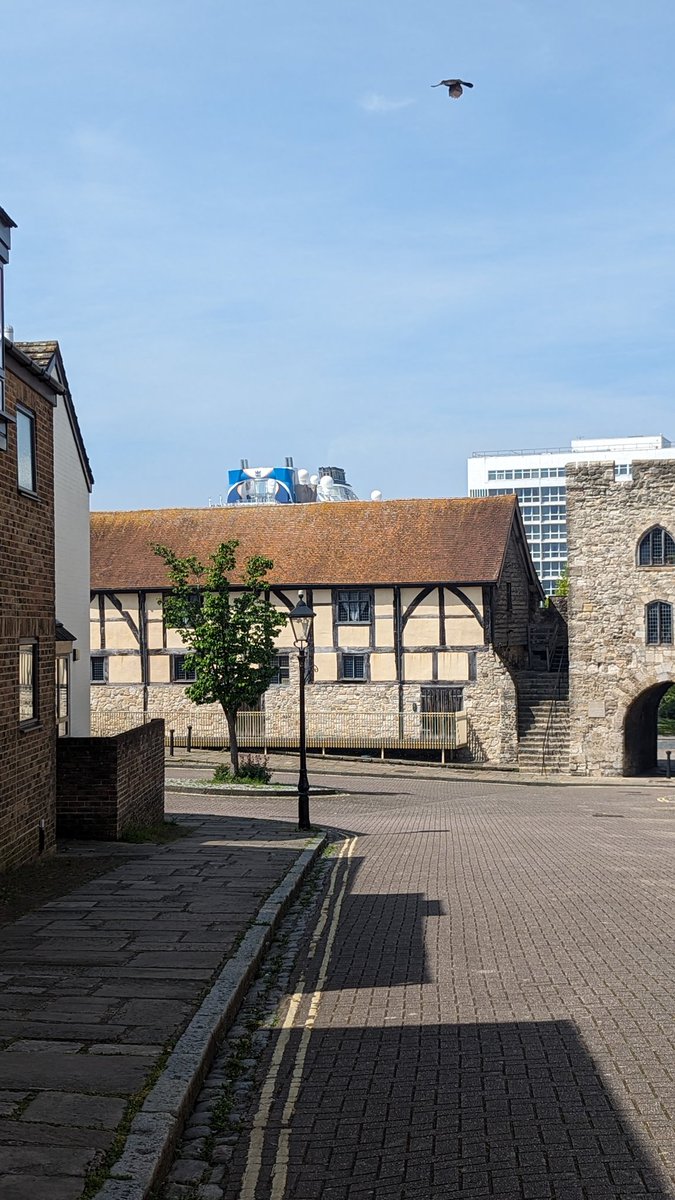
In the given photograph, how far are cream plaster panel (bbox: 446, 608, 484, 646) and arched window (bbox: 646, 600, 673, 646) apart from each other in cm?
525

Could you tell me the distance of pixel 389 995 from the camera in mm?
9430

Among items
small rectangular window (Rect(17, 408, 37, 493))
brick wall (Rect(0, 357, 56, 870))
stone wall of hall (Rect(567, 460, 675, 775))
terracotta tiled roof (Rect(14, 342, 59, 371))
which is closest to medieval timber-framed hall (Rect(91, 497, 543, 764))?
stone wall of hall (Rect(567, 460, 675, 775))

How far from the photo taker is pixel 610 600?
37688mm

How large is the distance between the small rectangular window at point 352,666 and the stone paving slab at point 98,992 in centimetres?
2379

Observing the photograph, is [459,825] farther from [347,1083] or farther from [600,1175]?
[600,1175]

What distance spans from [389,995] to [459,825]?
44.9 feet

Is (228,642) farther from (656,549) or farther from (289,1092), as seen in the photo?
(289,1092)

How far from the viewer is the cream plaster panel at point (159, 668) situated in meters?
41.6

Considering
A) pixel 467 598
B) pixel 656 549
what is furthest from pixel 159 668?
pixel 656 549

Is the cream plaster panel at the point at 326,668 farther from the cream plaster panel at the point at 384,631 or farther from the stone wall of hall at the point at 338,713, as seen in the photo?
the cream plaster panel at the point at 384,631

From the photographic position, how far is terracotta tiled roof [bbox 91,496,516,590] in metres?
39.8

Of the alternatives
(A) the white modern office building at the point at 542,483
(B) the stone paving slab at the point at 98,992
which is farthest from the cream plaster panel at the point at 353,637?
(A) the white modern office building at the point at 542,483

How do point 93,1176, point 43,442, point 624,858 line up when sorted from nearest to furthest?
1. point 93,1176
2. point 43,442
3. point 624,858

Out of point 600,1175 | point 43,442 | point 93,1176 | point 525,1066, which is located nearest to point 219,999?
point 525,1066
